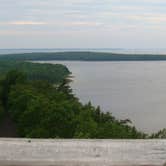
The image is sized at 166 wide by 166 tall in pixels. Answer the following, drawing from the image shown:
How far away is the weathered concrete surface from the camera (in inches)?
119

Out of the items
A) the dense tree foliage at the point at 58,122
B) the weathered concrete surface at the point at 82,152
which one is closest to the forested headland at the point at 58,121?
the dense tree foliage at the point at 58,122

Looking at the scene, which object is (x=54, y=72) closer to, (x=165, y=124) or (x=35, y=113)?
(x=165, y=124)

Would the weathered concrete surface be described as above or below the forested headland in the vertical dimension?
above

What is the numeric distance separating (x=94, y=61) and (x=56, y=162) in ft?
617

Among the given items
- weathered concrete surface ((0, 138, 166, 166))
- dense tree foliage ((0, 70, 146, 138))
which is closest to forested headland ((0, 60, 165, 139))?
dense tree foliage ((0, 70, 146, 138))

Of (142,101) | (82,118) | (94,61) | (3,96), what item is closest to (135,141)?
(82,118)

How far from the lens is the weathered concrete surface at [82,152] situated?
3012 mm

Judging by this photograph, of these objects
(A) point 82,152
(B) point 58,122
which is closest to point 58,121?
(B) point 58,122

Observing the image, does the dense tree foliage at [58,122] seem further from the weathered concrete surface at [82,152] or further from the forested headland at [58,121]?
the weathered concrete surface at [82,152]

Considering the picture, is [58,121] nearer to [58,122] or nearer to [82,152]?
[58,122]

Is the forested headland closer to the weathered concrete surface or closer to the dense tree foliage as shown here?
the dense tree foliage

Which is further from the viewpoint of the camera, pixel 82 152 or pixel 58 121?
pixel 58 121

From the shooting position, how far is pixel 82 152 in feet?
10.1

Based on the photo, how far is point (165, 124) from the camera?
2780 cm
